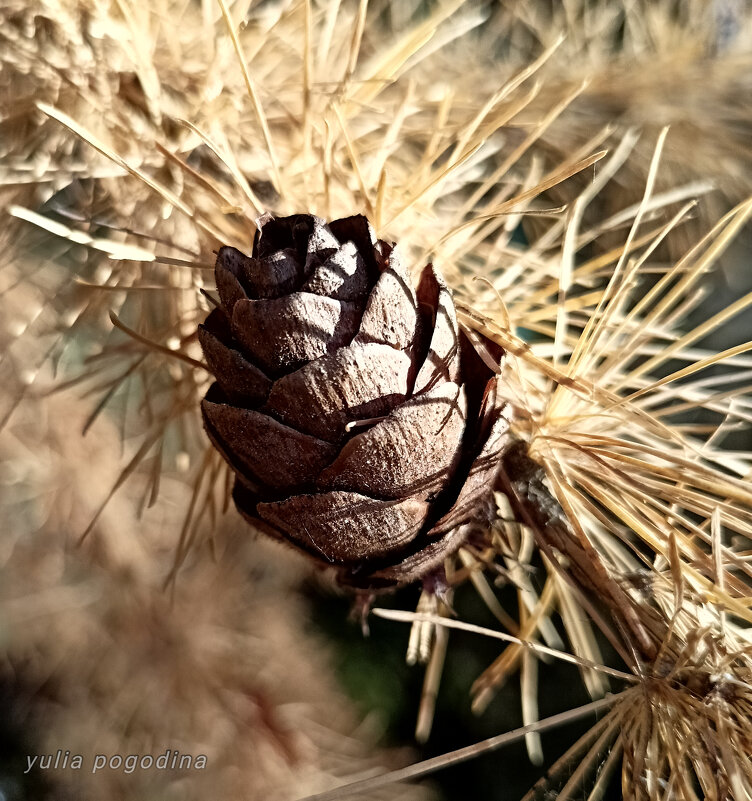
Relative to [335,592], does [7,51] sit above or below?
above

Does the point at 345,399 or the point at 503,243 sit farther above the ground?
the point at 503,243

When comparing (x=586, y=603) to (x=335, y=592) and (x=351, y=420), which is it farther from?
(x=335, y=592)

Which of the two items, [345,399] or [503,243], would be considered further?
[503,243]

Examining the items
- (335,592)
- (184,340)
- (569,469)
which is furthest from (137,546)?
(569,469)
